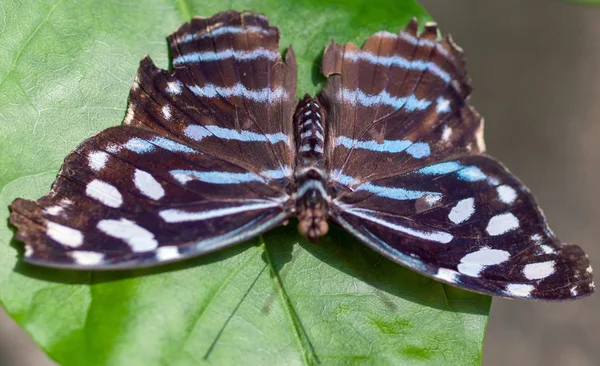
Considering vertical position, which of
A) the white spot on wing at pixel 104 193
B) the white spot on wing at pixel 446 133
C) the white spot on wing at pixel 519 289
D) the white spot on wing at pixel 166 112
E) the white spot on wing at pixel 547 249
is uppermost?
the white spot on wing at pixel 446 133

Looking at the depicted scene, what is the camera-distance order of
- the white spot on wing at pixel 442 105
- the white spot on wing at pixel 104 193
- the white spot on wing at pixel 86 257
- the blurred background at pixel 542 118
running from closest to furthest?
the white spot on wing at pixel 86 257, the white spot on wing at pixel 104 193, the white spot on wing at pixel 442 105, the blurred background at pixel 542 118

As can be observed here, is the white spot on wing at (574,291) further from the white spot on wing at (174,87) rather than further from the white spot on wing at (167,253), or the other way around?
the white spot on wing at (174,87)

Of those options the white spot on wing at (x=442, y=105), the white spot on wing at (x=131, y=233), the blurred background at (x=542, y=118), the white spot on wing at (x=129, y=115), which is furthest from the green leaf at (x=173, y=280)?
the blurred background at (x=542, y=118)

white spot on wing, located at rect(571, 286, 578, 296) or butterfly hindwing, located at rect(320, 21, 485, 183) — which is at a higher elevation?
butterfly hindwing, located at rect(320, 21, 485, 183)

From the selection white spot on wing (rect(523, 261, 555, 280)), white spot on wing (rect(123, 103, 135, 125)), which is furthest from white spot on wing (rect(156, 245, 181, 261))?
white spot on wing (rect(523, 261, 555, 280))

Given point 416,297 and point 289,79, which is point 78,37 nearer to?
point 289,79

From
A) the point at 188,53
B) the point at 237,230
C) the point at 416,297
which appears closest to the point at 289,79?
the point at 188,53

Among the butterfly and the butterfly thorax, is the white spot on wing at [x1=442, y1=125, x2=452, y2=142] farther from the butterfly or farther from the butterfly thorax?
the butterfly thorax
